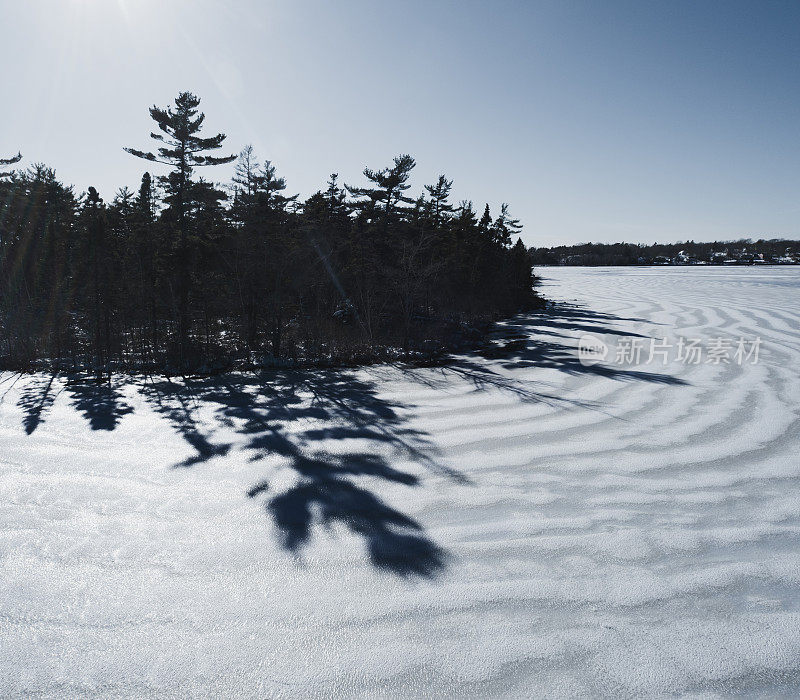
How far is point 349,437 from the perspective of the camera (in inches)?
213

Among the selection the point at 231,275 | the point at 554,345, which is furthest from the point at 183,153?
the point at 554,345

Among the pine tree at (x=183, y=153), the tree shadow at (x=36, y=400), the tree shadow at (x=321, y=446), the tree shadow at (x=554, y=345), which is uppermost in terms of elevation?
the pine tree at (x=183, y=153)

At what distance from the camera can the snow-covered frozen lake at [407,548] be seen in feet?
6.81

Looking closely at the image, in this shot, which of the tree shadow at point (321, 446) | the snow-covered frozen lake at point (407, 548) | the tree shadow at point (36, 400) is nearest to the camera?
the snow-covered frozen lake at point (407, 548)

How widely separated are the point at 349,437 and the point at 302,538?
221 centimetres

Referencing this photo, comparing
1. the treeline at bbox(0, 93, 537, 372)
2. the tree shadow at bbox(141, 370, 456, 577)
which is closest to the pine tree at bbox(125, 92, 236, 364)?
the treeline at bbox(0, 93, 537, 372)

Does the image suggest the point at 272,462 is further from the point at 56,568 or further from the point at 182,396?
the point at 182,396

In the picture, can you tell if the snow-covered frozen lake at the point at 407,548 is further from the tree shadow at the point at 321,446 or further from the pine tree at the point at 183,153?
the pine tree at the point at 183,153

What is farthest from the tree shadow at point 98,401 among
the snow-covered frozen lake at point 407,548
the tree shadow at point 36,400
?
the tree shadow at point 36,400

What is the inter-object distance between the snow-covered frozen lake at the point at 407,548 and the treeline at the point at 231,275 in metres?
5.68

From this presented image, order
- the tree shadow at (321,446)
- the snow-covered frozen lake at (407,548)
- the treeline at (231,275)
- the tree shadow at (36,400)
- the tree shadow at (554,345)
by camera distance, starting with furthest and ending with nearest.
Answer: the treeline at (231,275) < the tree shadow at (554,345) < the tree shadow at (36,400) < the tree shadow at (321,446) < the snow-covered frozen lake at (407,548)

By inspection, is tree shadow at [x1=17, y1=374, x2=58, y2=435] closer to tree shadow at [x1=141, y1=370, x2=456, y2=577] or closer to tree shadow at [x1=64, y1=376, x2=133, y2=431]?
tree shadow at [x1=64, y1=376, x2=133, y2=431]

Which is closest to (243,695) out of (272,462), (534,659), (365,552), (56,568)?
(365,552)

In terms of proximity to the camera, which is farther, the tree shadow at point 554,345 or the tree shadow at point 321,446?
the tree shadow at point 554,345
